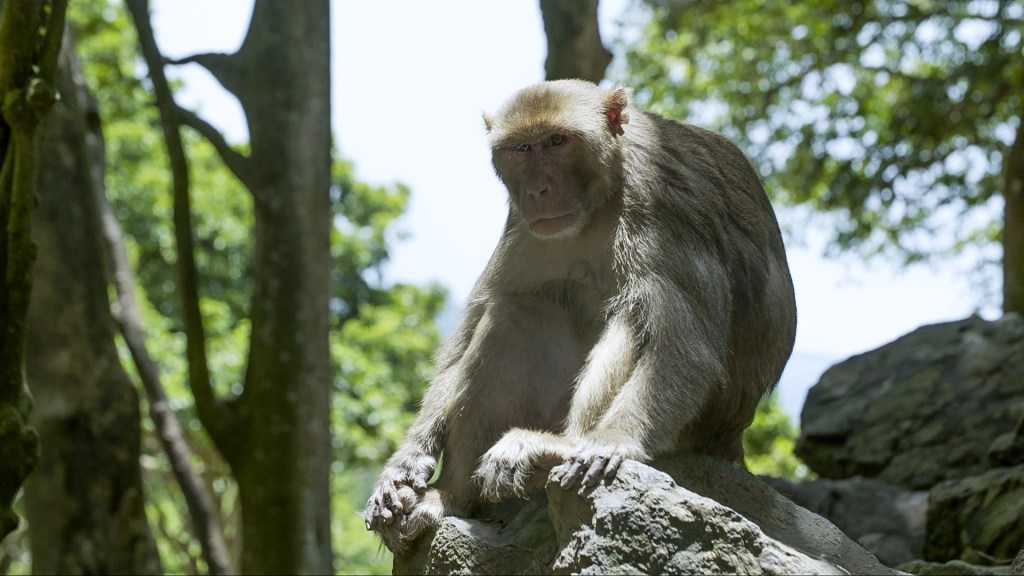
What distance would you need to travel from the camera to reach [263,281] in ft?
27.3

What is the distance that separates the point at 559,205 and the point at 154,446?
18341 mm

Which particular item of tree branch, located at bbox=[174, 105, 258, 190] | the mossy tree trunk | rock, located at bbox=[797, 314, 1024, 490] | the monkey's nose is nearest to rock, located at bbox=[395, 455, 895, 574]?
the monkey's nose

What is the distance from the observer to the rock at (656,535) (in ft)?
12.0

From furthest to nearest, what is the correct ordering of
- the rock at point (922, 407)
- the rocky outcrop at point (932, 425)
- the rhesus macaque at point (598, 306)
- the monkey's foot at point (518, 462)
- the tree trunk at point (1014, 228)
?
the tree trunk at point (1014, 228) < the rock at point (922, 407) < the rocky outcrop at point (932, 425) < the rhesus macaque at point (598, 306) < the monkey's foot at point (518, 462)

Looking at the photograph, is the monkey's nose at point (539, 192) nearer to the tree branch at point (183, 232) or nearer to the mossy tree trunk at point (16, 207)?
the mossy tree trunk at point (16, 207)

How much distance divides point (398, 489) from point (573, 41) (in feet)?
Result: 16.6

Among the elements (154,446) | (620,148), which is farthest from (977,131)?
(154,446)

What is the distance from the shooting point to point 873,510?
7684 mm

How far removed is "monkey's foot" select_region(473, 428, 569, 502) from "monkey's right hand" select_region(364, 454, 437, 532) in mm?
542

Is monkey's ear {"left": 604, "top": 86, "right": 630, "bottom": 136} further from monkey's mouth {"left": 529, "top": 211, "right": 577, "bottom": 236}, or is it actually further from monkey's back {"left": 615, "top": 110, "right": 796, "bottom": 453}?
monkey's mouth {"left": 529, "top": 211, "right": 577, "bottom": 236}

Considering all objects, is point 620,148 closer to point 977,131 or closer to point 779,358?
point 779,358

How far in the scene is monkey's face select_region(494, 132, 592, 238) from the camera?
4855 millimetres

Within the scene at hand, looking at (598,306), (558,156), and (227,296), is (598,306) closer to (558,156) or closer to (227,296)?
(558,156)

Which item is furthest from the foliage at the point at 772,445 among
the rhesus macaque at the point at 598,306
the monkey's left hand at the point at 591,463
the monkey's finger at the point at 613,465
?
the monkey's finger at the point at 613,465
